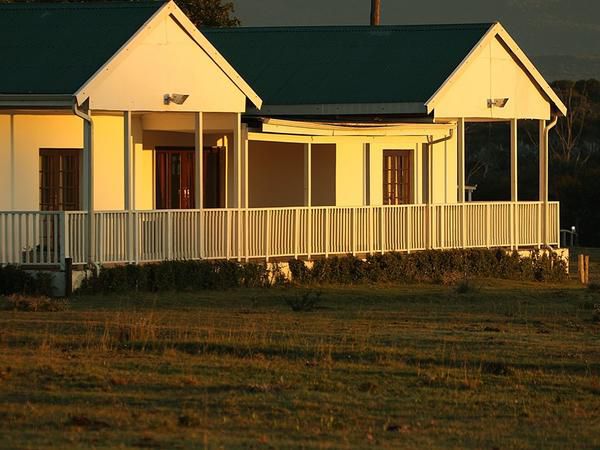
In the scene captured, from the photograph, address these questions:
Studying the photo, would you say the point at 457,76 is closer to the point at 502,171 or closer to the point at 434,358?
the point at 434,358

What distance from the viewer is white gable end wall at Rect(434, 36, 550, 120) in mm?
30438

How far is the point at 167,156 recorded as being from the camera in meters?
29.3

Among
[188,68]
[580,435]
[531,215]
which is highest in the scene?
[188,68]

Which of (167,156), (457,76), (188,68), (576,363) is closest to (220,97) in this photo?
(188,68)

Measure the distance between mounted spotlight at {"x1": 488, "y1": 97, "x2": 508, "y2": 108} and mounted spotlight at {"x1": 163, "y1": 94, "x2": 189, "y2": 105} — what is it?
25.7ft

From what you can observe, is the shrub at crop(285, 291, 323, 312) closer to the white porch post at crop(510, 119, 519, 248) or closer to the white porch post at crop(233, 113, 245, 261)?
the white porch post at crop(233, 113, 245, 261)

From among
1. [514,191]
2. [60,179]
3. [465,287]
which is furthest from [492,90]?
[60,179]

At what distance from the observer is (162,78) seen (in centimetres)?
2555

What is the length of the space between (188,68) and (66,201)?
120 inches

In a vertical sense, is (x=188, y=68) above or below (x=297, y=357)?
above

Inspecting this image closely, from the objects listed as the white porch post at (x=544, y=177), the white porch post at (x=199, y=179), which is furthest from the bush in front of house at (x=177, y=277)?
the white porch post at (x=544, y=177)

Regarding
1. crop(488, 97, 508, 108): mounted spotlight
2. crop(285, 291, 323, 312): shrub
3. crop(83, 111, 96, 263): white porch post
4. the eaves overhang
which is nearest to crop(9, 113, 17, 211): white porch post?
crop(83, 111, 96, 263): white porch post

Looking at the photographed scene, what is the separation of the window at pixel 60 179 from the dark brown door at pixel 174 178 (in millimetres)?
2679

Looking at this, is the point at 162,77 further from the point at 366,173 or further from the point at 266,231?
the point at 366,173
